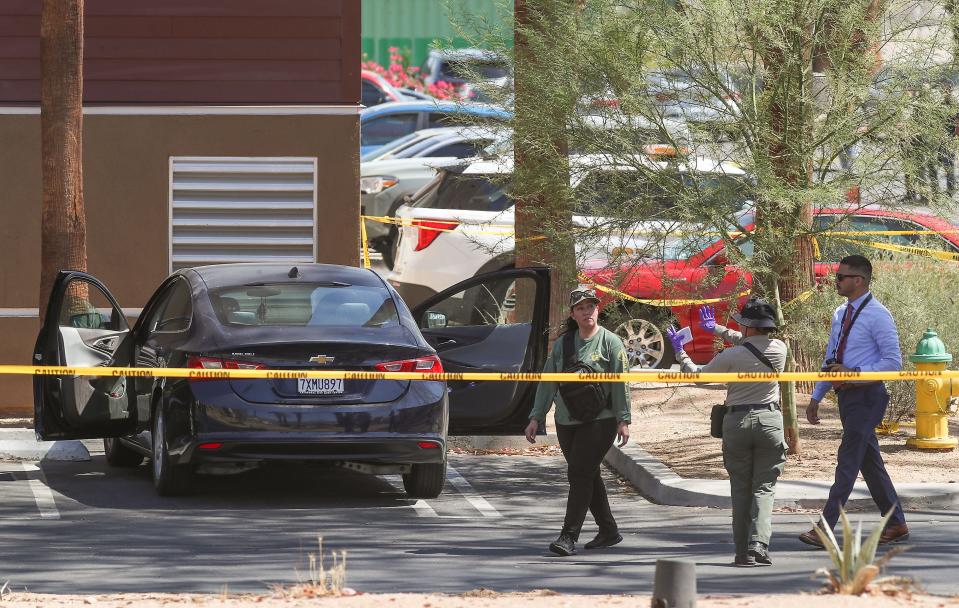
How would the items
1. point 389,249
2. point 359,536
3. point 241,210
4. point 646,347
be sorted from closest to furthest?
1. point 359,536
2. point 241,210
3. point 646,347
4. point 389,249

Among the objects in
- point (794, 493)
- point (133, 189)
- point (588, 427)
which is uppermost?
point (133, 189)

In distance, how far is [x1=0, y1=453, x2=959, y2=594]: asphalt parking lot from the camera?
301 inches

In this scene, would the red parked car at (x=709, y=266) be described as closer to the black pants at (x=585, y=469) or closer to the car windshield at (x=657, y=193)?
the car windshield at (x=657, y=193)

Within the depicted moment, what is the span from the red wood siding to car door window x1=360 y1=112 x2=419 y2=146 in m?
11.9

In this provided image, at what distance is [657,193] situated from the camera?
36.8 ft

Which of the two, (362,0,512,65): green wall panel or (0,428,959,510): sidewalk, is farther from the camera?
(362,0,512,65): green wall panel

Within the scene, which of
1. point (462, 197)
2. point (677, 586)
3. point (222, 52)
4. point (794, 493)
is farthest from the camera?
point (462, 197)

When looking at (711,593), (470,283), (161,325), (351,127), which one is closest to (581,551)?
(711,593)

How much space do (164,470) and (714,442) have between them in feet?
15.0

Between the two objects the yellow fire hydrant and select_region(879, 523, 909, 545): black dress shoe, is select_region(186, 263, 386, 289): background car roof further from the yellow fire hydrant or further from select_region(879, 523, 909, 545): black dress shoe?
the yellow fire hydrant

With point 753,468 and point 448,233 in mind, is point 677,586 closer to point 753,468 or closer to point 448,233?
point 753,468

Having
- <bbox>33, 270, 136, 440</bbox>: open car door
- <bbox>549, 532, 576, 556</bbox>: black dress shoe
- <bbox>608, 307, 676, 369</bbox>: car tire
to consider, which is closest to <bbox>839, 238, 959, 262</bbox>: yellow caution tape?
<bbox>608, 307, 676, 369</bbox>: car tire

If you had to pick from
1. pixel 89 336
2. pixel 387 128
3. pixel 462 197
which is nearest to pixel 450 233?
pixel 462 197

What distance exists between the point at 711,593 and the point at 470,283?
3.92 m
